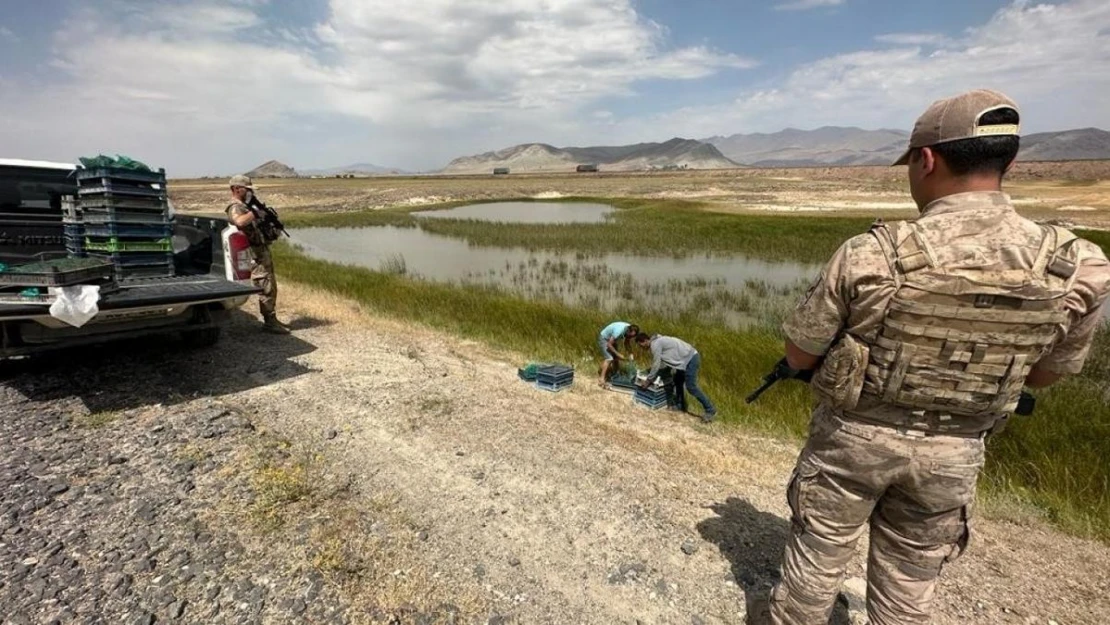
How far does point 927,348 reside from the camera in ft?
6.21

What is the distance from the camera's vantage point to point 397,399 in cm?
531

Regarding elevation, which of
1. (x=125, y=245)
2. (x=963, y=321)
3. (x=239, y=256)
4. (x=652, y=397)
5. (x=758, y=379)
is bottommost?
(x=758, y=379)

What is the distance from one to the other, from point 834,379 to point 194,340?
6.92 metres

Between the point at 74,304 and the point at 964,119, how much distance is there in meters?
5.80

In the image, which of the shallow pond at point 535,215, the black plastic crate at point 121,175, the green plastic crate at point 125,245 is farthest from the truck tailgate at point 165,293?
the shallow pond at point 535,215

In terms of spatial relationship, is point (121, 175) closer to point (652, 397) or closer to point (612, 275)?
point (652, 397)

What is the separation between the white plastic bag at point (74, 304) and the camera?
4262 mm

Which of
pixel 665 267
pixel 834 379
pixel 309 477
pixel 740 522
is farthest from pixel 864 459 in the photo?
pixel 665 267

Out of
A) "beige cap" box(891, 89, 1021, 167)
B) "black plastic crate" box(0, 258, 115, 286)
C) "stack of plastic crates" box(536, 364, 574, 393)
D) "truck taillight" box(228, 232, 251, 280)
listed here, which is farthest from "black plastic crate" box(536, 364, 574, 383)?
"beige cap" box(891, 89, 1021, 167)

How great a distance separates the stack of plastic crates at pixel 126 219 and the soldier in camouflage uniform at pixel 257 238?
82 cm

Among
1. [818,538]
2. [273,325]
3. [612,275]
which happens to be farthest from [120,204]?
[612,275]

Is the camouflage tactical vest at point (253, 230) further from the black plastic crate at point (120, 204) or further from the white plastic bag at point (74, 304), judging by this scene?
the white plastic bag at point (74, 304)

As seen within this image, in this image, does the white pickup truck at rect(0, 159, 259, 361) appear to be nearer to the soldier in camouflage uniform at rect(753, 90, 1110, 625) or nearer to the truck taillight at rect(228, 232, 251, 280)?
the truck taillight at rect(228, 232, 251, 280)

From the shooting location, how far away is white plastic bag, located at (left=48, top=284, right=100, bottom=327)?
14.0ft
